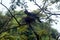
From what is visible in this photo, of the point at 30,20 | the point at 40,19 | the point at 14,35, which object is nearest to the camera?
the point at 30,20

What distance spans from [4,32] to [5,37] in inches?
30.8

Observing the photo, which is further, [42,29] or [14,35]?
[14,35]

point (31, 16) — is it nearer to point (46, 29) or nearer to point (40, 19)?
point (40, 19)

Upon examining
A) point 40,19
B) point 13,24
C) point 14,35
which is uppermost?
point 40,19

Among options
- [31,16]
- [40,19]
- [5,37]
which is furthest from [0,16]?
[31,16]

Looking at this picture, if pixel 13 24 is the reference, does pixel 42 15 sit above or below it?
above

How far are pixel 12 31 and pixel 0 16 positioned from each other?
460 cm

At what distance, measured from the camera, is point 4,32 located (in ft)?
57.1

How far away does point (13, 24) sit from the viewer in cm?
1916

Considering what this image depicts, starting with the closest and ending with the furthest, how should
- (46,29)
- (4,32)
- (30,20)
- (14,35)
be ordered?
1. (30,20)
2. (4,32)
3. (46,29)
4. (14,35)

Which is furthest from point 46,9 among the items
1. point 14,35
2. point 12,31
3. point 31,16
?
point 14,35

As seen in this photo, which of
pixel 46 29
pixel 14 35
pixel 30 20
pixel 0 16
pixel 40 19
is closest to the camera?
pixel 30 20

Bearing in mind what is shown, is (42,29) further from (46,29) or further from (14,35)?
(14,35)

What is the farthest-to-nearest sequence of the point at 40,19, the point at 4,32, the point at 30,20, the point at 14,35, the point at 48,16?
the point at 14,35
the point at 4,32
the point at 40,19
the point at 48,16
the point at 30,20
